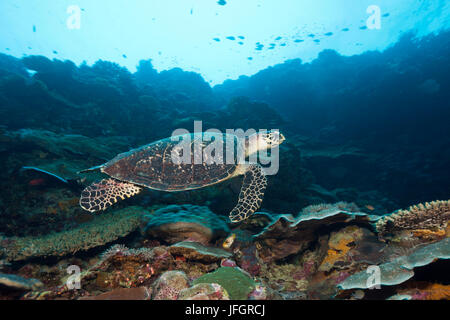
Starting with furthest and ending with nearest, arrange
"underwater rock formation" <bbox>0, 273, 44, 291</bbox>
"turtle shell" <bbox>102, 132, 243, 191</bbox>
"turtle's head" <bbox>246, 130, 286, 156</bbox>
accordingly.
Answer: "turtle's head" <bbox>246, 130, 286, 156</bbox> → "turtle shell" <bbox>102, 132, 243, 191</bbox> → "underwater rock formation" <bbox>0, 273, 44, 291</bbox>

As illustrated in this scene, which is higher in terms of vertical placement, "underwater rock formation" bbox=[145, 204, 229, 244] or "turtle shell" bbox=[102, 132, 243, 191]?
"turtle shell" bbox=[102, 132, 243, 191]

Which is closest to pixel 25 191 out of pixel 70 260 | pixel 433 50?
pixel 70 260

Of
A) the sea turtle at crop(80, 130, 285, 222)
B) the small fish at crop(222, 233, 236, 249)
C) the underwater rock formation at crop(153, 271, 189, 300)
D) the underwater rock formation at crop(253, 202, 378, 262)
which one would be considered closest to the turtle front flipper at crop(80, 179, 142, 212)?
the sea turtle at crop(80, 130, 285, 222)

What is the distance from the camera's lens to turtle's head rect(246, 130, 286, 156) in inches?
200

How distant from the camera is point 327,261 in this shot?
290 cm

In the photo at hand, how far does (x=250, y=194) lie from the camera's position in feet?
13.8

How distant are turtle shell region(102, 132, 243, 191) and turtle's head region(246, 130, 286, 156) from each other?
0.83 m

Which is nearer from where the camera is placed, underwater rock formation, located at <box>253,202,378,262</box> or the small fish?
underwater rock formation, located at <box>253,202,378,262</box>

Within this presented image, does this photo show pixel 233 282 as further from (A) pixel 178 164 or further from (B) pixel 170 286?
(A) pixel 178 164

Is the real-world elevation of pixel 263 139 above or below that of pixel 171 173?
above

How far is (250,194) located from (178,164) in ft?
5.96

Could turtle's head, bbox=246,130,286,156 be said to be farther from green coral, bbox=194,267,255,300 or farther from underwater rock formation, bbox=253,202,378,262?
green coral, bbox=194,267,255,300

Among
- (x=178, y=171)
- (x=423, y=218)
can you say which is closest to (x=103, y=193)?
(x=178, y=171)

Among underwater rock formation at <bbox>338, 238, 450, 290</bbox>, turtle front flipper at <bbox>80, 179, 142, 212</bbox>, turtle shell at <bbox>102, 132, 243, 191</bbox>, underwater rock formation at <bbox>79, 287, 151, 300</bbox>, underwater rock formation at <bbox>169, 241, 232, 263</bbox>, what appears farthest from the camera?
turtle shell at <bbox>102, 132, 243, 191</bbox>
